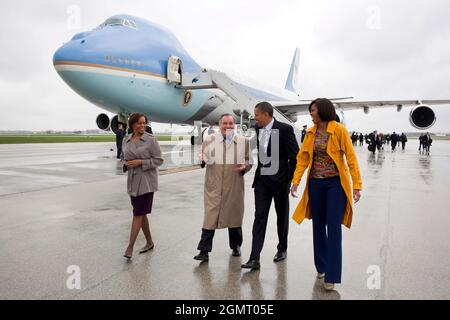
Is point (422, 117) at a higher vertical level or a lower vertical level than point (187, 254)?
higher

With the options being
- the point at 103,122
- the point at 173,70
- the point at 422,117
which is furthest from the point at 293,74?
the point at 173,70

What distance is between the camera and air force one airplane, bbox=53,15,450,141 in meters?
11.7

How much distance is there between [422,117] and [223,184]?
1937cm

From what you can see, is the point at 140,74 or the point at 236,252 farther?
the point at 140,74

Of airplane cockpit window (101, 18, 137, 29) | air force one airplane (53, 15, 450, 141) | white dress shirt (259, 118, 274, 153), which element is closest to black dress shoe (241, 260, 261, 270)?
white dress shirt (259, 118, 274, 153)

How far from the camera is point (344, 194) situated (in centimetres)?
320

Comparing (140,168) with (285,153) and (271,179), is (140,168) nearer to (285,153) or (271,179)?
(271,179)

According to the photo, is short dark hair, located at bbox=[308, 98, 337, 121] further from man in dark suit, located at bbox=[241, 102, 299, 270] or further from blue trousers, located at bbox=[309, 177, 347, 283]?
blue trousers, located at bbox=[309, 177, 347, 283]

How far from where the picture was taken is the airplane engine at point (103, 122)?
66.3ft

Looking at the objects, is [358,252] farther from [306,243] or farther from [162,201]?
[162,201]

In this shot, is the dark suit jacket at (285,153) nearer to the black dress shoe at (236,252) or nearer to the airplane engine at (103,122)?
the black dress shoe at (236,252)

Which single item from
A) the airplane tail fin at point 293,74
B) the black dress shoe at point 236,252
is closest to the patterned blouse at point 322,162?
the black dress shoe at point 236,252

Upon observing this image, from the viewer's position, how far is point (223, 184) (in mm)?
3713

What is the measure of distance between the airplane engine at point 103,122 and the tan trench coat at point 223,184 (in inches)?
694
